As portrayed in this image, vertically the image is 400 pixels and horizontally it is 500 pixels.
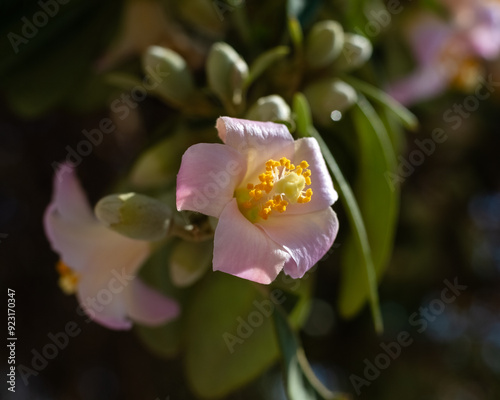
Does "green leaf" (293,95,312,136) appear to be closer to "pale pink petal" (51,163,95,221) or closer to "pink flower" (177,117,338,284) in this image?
"pink flower" (177,117,338,284)

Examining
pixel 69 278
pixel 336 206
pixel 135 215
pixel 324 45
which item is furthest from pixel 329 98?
pixel 69 278

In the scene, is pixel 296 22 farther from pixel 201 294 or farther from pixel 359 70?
pixel 201 294

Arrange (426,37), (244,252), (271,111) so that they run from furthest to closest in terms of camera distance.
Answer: (426,37) < (271,111) < (244,252)

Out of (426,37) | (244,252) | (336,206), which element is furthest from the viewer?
(426,37)

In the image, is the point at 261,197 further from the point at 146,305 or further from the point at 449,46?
the point at 449,46

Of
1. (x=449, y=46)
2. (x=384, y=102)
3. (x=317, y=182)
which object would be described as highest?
(x=317, y=182)

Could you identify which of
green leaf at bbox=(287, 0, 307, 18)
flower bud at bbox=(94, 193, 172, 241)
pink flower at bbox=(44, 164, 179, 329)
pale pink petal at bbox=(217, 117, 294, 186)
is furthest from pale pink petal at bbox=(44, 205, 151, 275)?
green leaf at bbox=(287, 0, 307, 18)

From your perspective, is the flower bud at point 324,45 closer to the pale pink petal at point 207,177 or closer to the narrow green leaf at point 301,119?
the narrow green leaf at point 301,119
